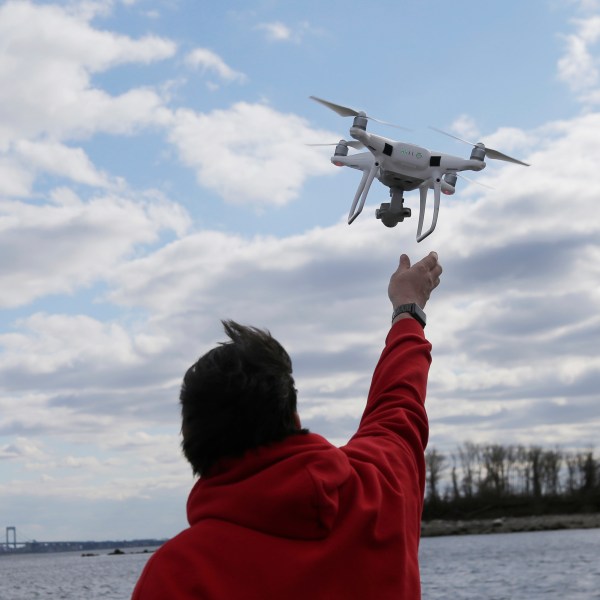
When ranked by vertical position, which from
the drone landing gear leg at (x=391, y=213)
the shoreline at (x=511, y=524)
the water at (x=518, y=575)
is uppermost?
the drone landing gear leg at (x=391, y=213)

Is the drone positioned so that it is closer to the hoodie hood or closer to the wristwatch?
the wristwatch

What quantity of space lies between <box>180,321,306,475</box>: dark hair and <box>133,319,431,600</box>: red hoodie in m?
0.04

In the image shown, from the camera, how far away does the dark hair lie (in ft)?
8.05

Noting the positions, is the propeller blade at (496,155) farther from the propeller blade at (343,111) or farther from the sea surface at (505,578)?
the sea surface at (505,578)

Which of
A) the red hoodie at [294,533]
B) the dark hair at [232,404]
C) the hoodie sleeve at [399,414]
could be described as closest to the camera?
the red hoodie at [294,533]

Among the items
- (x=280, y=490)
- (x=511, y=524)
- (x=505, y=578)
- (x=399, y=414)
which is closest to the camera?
(x=280, y=490)

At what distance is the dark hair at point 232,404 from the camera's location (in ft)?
8.05

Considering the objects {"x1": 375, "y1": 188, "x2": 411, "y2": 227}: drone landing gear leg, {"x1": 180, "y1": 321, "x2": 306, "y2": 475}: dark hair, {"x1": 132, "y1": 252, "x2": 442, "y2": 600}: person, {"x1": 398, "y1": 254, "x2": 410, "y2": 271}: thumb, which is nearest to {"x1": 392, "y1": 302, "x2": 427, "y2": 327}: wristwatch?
{"x1": 398, "y1": 254, "x2": 410, "y2": 271}: thumb

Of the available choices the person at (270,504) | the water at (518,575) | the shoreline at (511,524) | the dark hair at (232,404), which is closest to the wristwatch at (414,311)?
the person at (270,504)

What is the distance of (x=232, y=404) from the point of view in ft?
8.09

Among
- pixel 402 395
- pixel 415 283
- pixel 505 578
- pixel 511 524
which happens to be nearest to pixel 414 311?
pixel 415 283

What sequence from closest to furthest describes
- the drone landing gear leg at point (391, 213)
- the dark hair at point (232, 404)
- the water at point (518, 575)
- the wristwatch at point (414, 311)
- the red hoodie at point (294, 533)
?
the red hoodie at point (294, 533) → the dark hair at point (232, 404) → the wristwatch at point (414, 311) → the drone landing gear leg at point (391, 213) → the water at point (518, 575)

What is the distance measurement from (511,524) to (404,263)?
138418 mm

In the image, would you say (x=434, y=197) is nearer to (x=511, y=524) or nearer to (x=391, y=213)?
(x=391, y=213)
